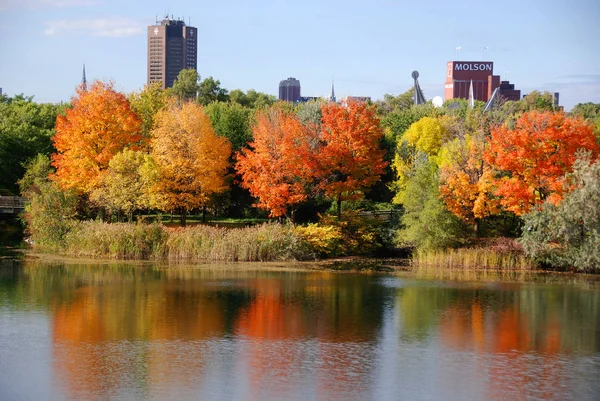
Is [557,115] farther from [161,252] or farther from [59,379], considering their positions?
[59,379]

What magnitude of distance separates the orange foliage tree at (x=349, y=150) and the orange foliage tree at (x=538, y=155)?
28.1ft

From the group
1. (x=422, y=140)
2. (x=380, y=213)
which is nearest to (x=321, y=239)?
(x=380, y=213)

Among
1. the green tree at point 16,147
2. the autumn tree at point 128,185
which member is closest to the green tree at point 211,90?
the green tree at point 16,147

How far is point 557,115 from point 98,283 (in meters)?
26.2

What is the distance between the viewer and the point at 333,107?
52.4m

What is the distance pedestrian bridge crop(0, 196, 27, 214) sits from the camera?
5712 centimetres

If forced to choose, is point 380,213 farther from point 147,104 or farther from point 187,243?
point 147,104

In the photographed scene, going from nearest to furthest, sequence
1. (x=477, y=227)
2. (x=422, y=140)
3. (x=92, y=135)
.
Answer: (x=477, y=227)
(x=92, y=135)
(x=422, y=140)

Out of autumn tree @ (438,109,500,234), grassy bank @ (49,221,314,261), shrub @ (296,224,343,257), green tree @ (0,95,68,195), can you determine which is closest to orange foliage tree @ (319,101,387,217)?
shrub @ (296,224,343,257)

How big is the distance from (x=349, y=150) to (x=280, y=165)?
14.4 ft

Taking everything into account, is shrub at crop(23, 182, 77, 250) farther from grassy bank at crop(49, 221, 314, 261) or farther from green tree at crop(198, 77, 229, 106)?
Answer: green tree at crop(198, 77, 229, 106)

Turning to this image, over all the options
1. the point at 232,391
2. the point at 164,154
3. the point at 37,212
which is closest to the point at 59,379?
the point at 232,391

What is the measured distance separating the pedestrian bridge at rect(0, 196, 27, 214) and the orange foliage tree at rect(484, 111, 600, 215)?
1270 inches

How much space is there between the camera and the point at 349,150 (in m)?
51.7
